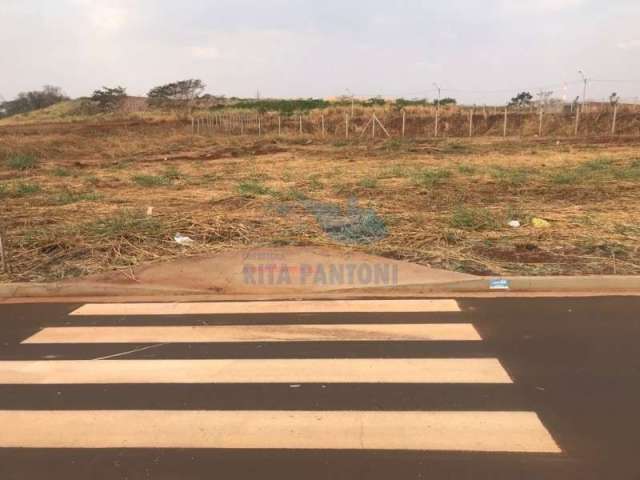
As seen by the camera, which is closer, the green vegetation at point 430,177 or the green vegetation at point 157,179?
the green vegetation at point 430,177

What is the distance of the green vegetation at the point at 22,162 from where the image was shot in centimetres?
1992

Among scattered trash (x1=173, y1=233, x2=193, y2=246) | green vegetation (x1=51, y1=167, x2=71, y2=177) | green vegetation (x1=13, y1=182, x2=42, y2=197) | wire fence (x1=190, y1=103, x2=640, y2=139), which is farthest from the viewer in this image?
wire fence (x1=190, y1=103, x2=640, y2=139)

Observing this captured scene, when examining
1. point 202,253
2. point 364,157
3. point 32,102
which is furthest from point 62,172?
point 32,102

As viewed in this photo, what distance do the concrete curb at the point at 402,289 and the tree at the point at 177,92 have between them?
183ft

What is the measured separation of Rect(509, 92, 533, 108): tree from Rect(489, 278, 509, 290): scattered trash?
38272 mm

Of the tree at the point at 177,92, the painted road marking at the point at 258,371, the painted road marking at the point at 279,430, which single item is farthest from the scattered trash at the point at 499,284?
the tree at the point at 177,92

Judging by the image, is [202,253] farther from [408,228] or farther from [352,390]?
[352,390]

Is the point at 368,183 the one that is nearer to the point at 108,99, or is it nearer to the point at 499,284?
the point at 499,284

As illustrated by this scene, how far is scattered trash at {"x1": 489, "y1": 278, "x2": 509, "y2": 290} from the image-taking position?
21.7ft

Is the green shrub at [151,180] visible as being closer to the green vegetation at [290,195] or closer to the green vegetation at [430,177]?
the green vegetation at [290,195]

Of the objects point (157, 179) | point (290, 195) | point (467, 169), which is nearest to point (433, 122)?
point (467, 169)

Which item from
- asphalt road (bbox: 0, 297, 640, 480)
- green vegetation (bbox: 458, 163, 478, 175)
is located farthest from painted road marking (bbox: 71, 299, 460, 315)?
green vegetation (bbox: 458, 163, 478, 175)

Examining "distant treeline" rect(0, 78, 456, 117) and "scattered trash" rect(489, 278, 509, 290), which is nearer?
"scattered trash" rect(489, 278, 509, 290)

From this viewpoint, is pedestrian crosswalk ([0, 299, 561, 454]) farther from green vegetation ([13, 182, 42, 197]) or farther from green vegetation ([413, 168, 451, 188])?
green vegetation ([13, 182, 42, 197])
